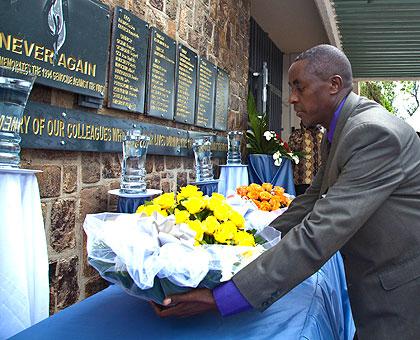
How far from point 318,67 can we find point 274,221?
729 millimetres

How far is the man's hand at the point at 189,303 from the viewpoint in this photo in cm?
111

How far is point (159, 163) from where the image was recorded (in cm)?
318

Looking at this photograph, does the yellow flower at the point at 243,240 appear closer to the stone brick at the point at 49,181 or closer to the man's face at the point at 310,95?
the man's face at the point at 310,95

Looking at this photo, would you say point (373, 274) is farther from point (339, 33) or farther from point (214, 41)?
point (339, 33)

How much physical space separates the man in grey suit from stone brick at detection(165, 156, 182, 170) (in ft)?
5.78

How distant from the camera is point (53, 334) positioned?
1108mm

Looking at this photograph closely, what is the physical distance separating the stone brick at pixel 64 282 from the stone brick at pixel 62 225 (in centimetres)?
8

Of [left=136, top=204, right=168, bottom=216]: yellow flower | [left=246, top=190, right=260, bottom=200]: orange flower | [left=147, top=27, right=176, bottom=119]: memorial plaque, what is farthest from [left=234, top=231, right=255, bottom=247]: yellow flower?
[left=147, top=27, right=176, bottom=119]: memorial plaque

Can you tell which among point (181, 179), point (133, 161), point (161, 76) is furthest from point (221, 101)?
point (133, 161)

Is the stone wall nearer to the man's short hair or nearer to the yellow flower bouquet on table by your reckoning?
the yellow flower bouquet on table

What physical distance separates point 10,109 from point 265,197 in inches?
74.0

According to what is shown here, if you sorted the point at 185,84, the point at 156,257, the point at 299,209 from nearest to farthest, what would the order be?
the point at 156,257 → the point at 299,209 → the point at 185,84

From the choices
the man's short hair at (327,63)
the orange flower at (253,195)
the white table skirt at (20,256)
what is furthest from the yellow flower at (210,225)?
the orange flower at (253,195)

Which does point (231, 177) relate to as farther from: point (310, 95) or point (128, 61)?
point (310, 95)
